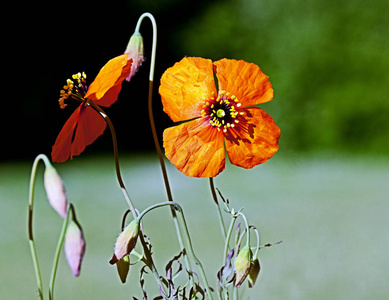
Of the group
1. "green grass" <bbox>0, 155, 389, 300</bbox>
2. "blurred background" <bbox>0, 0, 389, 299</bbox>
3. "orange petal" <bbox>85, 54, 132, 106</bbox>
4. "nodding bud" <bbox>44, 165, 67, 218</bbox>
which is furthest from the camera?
"blurred background" <bbox>0, 0, 389, 299</bbox>

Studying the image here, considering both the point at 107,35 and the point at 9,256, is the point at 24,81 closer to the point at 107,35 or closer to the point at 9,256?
the point at 107,35

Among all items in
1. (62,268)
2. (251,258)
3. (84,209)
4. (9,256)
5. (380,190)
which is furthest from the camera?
(380,190)

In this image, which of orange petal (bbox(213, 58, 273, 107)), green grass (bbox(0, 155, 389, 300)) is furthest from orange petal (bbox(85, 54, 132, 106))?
→ green grass (bbox(0, 155, 389, 300))

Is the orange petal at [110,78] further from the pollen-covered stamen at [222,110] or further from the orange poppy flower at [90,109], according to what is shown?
Result: the pollen-covered stamen at [222,110]

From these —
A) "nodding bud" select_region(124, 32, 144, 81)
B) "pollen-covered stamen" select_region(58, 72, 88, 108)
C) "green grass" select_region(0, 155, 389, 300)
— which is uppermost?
"nodding bud" select_region(124, 32, 144, 81)

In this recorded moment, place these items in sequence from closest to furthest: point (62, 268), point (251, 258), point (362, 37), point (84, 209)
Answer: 1. point (251, 258)
2. point (62, 268)
3. point (84, 209)
4. point (362, 37)

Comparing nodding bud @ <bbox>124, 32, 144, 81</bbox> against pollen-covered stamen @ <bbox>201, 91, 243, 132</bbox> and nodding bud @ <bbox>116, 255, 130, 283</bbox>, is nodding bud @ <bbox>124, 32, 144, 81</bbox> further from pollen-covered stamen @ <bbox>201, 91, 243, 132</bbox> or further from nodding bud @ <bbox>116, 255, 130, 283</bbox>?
nodding bud @ <bbox>116, 255, 130, 283</bbox>

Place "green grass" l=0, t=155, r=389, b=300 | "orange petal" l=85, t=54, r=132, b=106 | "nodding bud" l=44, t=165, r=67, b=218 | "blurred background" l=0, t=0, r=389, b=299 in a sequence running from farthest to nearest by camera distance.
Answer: "blurred background" l=0, t=0, r=389, b=299 < "green grass" l=0, t=155, r=389, b=300 < "orange petal" l=85, t=54, r=132, b=106 < "nodding bud" l=44, t=165, r=67, b=218

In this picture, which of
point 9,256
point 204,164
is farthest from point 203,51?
point 204,164
